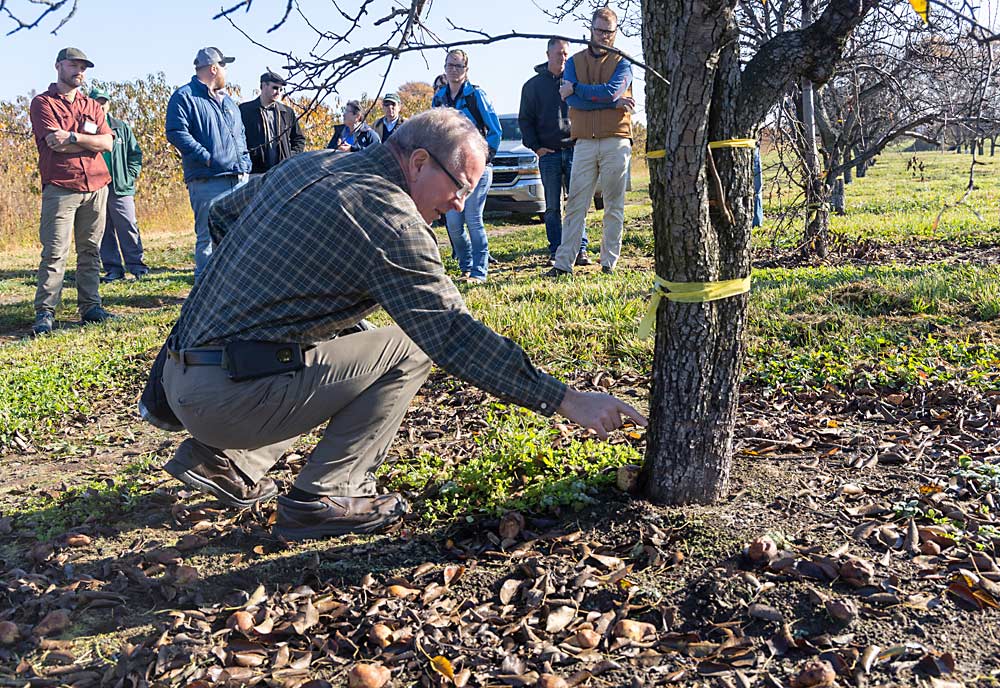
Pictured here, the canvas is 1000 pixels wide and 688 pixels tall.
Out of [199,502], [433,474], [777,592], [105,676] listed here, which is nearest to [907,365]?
[777,592]

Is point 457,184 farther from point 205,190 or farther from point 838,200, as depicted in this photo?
point 838,200

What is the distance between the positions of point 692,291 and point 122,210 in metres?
9.05

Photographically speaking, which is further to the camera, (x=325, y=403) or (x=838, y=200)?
(x=838, y=200)

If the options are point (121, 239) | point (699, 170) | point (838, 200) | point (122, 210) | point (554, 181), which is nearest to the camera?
point (699, 170)

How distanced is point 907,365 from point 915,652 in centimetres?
234

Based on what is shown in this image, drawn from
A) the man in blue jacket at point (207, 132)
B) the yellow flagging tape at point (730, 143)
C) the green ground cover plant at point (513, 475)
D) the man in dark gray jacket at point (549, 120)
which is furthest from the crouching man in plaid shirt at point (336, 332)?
the man in dark gray jacket at point (549, 120)

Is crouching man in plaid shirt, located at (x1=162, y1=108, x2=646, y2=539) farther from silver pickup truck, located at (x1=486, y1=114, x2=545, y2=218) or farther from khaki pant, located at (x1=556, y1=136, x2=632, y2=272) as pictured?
silver pickup truck, located at (x1=486, y1=114, x2=545, y2=218)

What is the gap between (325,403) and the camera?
9.91 ft

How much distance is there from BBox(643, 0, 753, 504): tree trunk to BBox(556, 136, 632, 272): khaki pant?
451 cm

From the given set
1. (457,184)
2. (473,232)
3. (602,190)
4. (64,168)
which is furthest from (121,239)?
(457,184)

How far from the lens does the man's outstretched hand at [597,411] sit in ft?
8.54

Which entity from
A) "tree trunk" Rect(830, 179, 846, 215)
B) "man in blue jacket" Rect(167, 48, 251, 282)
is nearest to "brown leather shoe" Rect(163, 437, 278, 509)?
"man in blue jacket" Rect(167, 48, 251, 282)

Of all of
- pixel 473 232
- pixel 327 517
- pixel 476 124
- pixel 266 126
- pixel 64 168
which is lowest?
pixel 327 517

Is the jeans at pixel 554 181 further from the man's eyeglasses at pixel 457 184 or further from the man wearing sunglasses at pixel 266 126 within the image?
the man's eyeglasses at pixel 457 184
